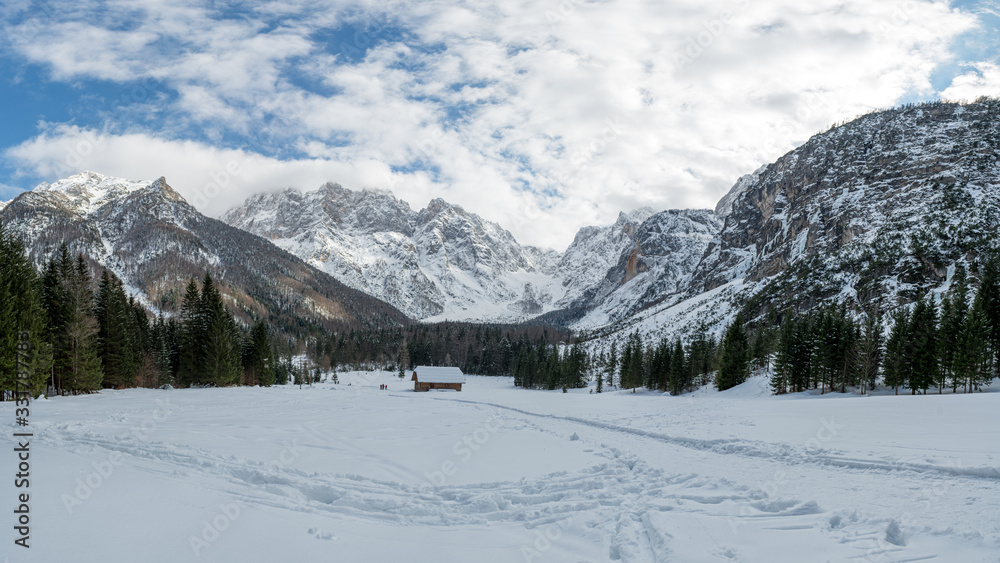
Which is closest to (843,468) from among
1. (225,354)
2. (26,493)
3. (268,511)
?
(268,511)

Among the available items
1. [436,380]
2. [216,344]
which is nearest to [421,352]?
[436,380]

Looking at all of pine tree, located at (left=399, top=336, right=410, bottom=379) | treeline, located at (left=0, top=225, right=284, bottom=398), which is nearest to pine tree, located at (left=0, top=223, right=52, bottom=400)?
treeline, located at (left=0, top=225, right=284, bottom=398)

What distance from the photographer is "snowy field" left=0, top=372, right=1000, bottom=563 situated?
6.79 meters

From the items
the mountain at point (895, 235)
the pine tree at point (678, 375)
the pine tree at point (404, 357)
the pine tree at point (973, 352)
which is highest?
the mountain at point (895, 235)

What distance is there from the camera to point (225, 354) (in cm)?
5081

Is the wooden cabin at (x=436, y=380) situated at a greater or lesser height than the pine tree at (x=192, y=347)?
lesser

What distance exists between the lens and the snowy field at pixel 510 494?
22.3ft

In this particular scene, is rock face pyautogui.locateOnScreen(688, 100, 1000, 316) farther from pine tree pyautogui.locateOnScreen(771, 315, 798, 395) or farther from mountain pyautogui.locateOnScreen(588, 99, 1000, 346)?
pine tree pyautogui.locateOnScreen(771, 315, 798, 395)

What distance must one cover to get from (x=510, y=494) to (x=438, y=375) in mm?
80255

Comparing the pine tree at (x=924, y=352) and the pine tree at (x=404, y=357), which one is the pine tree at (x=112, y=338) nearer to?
the pine tree at (x=924, y=352)

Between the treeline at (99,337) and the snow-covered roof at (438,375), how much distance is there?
2917cm

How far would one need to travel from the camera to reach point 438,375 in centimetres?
8894

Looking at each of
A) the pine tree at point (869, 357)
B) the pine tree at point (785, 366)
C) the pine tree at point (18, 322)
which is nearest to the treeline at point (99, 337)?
the pine tree at point (18, 322)

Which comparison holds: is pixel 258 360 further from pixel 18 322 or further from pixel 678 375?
pixel 678 375
